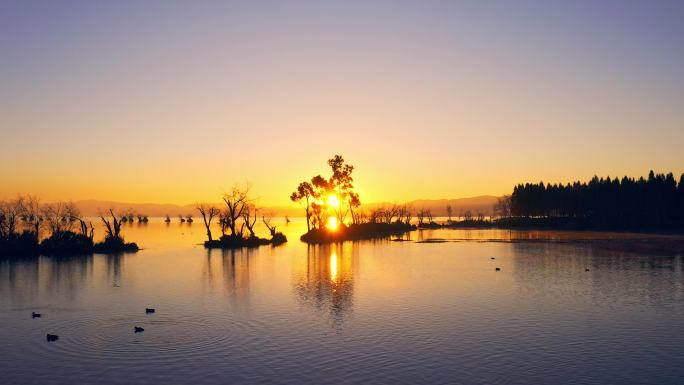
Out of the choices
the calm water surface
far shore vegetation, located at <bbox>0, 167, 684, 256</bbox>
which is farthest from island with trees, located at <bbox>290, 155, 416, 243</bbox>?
the calm water surface

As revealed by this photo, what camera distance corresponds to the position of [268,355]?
2938cm

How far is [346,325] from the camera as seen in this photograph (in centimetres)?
3691

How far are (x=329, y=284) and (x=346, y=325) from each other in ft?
67.8

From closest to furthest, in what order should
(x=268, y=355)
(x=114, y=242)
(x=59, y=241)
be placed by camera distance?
(x=268, y=355)
(x=59, y=241)
(x=114, y=242)

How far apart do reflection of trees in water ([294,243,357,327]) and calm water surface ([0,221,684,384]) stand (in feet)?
0.84

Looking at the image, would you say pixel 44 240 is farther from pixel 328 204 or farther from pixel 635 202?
pixel 635 202

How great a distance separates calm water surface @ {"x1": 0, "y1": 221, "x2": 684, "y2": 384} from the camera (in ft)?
86.9

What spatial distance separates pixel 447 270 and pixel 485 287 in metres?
15.5

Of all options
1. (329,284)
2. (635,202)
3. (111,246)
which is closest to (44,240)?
(111,246)

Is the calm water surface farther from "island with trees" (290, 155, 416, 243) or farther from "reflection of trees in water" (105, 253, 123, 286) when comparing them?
"island with trees" (290, 155, 416, 243)

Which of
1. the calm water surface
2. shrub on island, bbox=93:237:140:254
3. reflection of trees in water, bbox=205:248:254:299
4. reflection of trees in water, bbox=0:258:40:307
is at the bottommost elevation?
the calm water surface

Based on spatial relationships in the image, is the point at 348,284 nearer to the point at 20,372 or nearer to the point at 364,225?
the point at 20,372

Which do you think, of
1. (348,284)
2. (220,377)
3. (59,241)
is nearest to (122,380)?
(220,377)

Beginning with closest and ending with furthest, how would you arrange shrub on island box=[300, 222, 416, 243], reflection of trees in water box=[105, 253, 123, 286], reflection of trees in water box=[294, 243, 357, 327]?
reflection of trees in water box=[294, 243, 357, 327], reflection of trees in water box=[105, 253, 123, 286], shrub on island box=[300, 222, 416, 243]
